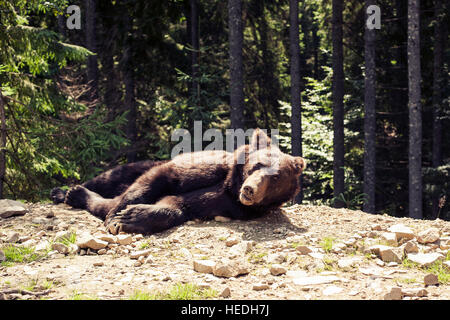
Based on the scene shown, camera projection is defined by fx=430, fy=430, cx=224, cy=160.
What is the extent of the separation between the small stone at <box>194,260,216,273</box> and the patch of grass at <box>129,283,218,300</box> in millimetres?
428

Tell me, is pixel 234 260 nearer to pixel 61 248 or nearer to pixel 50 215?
pixel 61 248

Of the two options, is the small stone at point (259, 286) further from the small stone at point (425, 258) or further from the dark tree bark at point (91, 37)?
the dark tree bark at point (91, 37)

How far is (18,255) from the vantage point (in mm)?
4551

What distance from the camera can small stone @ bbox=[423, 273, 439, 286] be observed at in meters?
3.59

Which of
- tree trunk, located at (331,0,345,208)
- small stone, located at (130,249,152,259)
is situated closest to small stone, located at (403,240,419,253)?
→ small stone, located at (130,249,152,259)

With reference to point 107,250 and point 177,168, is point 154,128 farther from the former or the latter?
point 107,250

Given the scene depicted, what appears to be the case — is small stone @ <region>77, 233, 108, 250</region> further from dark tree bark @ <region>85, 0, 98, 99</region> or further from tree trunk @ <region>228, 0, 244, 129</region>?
dark tree bark @ <region>85, 0, 98, 99</region>

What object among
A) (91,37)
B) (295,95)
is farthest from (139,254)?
(91,37)

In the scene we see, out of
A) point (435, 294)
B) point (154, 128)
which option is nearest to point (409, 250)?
point (435, 294)

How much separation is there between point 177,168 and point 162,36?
1125 centimetres

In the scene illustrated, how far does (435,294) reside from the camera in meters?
3.37

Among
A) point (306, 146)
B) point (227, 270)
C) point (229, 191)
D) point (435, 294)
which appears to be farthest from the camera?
point (306, 146)

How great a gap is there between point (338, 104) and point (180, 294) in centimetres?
1355

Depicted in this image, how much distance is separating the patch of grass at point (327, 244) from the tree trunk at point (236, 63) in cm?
819
